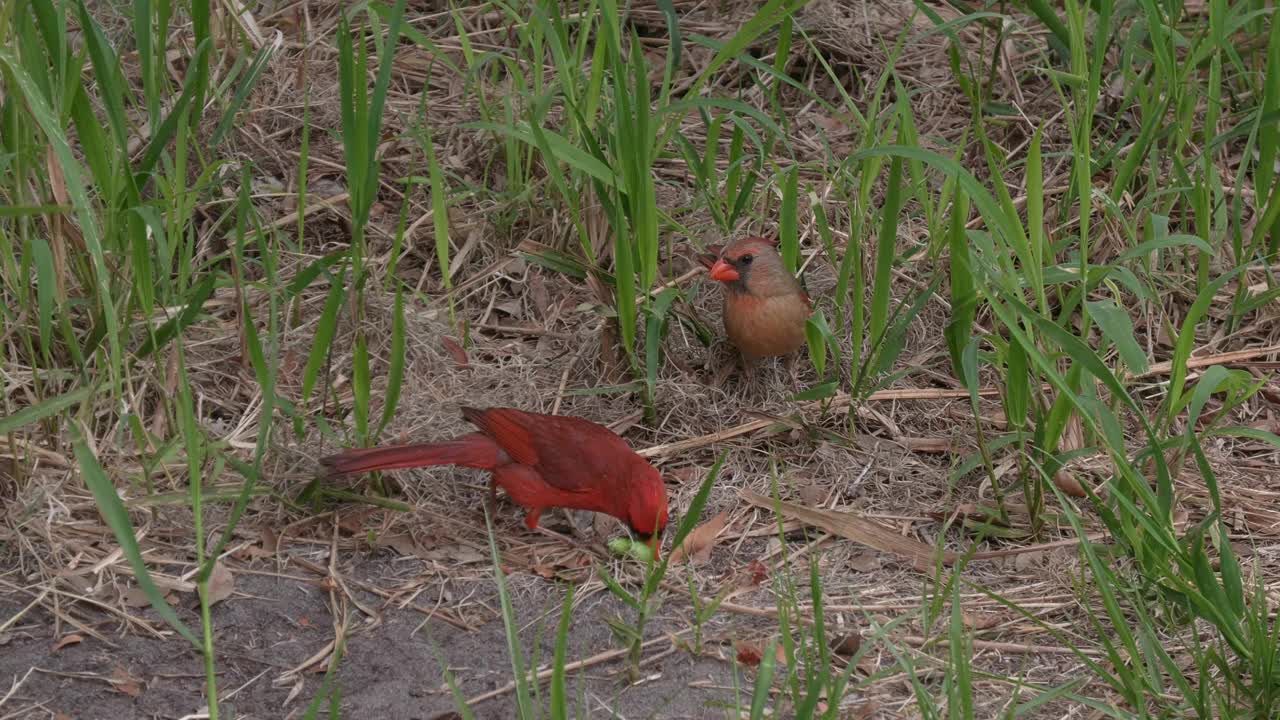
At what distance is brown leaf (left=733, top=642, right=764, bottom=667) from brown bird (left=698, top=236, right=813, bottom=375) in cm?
108

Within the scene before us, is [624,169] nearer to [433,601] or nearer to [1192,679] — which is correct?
[433,601]

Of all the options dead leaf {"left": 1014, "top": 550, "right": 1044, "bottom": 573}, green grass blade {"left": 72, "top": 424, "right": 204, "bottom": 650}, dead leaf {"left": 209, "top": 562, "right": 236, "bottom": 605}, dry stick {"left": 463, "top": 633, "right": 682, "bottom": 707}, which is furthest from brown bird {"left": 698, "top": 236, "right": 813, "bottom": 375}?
green grass blade {"left": 72, "top": 424, "right": 204, "bottom": 650}

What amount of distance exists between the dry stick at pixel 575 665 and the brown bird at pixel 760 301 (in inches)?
42.4

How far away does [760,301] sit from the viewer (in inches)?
153

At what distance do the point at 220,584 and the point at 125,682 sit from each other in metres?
0.36

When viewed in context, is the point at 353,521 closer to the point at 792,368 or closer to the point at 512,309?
the point at 512,309

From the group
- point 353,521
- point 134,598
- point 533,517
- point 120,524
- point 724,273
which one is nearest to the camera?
point 120,524

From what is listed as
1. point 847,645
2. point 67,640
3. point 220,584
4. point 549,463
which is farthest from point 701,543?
point 67,640

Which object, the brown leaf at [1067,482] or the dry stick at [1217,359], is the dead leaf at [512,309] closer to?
the brown leaf at [1067,482]

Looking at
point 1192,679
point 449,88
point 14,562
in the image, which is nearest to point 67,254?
point 14,562

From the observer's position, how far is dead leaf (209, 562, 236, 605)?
3191 millimetres

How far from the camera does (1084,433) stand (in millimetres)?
3605

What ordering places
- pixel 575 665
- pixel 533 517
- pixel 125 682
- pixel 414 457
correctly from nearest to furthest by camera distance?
pixel 125 682, pixel 575 665, pixel 414 457, pixel 533 517

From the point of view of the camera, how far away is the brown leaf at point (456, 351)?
4066mm
